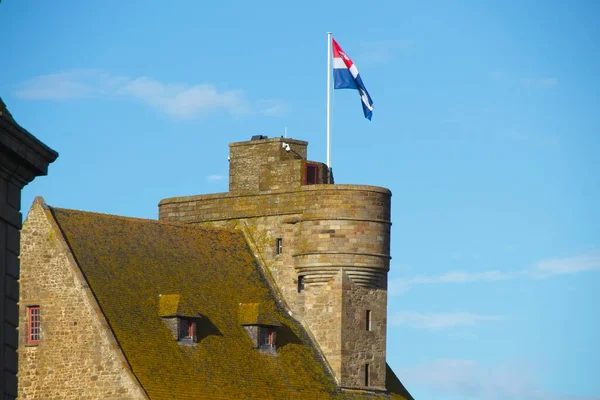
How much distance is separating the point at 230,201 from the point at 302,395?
9.25 m

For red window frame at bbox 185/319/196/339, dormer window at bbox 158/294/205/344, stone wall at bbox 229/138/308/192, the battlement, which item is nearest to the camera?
dormer window at bbox 158/294/205/344

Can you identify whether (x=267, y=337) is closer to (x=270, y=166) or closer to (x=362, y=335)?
(x=362, y=335)

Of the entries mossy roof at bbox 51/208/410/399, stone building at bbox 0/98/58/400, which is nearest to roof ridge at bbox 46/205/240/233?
mossy roof at bbox 51/208/410/399

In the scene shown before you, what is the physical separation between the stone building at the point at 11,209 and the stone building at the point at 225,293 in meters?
24.8

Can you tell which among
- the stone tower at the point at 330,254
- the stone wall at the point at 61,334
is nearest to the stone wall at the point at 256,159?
the stone tower at the point at 330,254

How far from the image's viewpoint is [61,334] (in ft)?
214

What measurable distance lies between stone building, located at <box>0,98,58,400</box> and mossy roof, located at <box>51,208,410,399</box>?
82.1 ft

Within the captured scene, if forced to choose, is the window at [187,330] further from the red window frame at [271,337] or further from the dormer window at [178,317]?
the red window frame at [271,337]

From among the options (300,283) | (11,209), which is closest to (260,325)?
(300,283)

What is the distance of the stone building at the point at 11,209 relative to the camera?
37.7 m

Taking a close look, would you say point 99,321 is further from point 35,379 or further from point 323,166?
point 323,166

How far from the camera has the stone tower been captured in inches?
2859

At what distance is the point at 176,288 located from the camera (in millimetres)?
A: 69812

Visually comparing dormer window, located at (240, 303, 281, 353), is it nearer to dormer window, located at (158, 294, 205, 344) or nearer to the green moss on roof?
the green moss on roof
